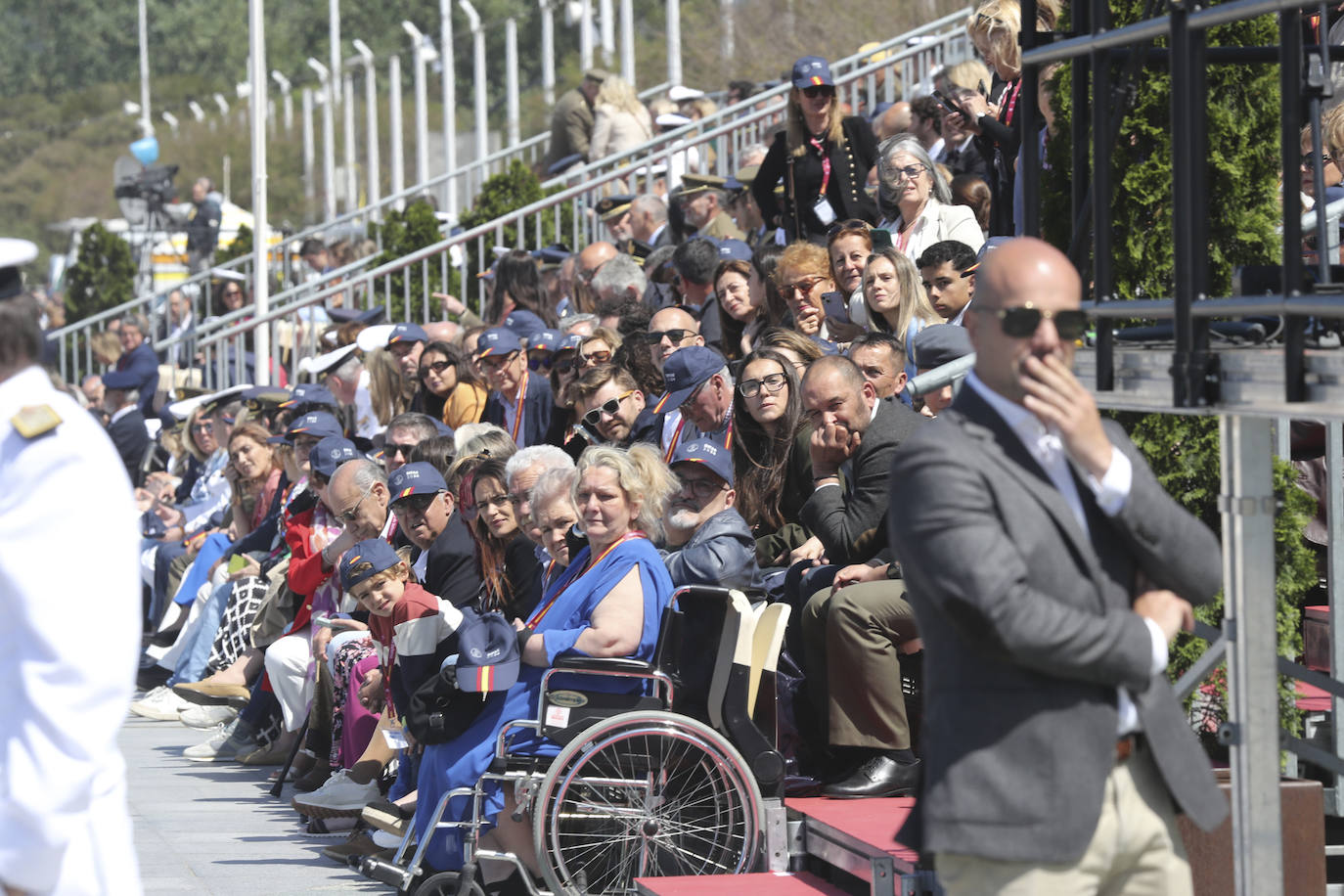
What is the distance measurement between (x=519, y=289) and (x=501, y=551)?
206 inches

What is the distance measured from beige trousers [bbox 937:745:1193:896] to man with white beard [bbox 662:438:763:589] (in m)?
3.58

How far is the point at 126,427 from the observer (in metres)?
15.7

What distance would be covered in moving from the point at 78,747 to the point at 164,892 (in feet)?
14.5

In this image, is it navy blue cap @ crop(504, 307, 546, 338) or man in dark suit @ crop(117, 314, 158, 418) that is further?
man in dark suit @ crop(117, 314, 158, 418)

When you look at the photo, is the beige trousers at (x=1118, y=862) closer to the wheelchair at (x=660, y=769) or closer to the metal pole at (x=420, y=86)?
the wheelchair at (x=660, y=769)

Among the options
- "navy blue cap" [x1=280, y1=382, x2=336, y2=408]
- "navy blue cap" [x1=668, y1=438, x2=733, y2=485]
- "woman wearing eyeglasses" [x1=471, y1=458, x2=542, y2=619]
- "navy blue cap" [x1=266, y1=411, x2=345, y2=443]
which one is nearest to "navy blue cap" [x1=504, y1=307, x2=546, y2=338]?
"navy blue cap" [x1=280, y1=382, x2=336, y2=408]

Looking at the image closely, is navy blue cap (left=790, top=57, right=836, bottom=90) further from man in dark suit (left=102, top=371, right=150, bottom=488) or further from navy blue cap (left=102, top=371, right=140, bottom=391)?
navy blue cap (left=102, top=371, right=140, bottom=391)

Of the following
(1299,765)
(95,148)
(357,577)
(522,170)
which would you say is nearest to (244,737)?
(357,577)

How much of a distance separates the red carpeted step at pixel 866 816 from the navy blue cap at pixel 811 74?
534cm

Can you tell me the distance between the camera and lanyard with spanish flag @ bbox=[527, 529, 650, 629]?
6824mm

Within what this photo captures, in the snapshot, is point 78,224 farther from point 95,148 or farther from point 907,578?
point 907,578

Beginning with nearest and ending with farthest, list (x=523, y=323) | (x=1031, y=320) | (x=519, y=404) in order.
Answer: (x=1031, y=320), (x=519, y=404), (x=523, y=323)

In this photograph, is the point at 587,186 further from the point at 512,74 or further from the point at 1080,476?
the point at 512,74

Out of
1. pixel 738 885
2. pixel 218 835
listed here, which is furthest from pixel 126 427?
pixel 738 885
